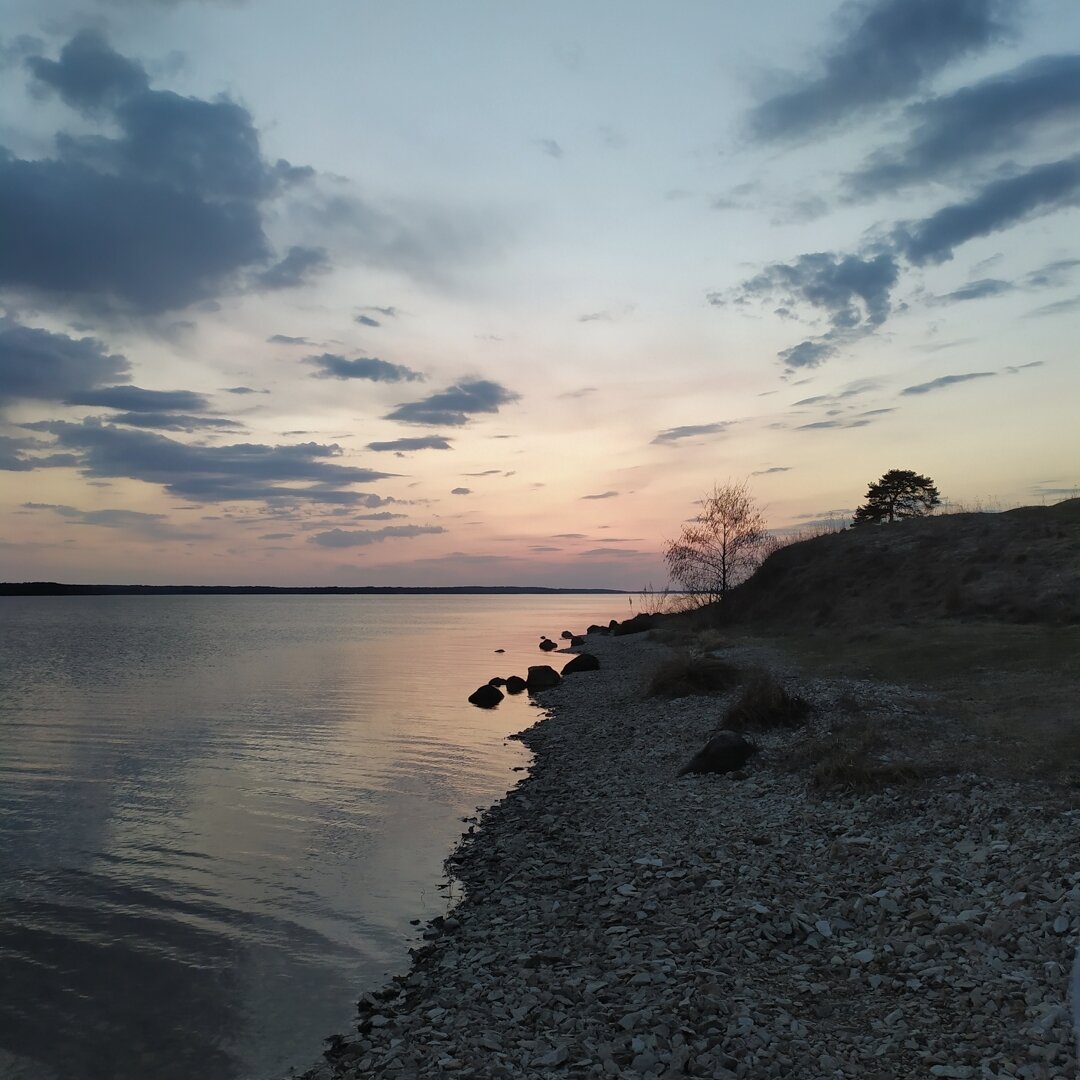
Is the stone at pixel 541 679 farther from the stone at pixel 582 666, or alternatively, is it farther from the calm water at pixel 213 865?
the calm water at pixel 213 865

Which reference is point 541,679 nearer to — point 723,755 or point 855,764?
point 723,755

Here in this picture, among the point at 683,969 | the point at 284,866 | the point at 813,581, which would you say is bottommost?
the point at 284,866

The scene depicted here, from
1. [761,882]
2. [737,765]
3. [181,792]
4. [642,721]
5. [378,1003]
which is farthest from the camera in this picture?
[642,721]

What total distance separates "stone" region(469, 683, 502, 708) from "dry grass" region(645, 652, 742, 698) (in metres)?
9.42

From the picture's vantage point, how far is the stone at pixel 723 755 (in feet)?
59.1

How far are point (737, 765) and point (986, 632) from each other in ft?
60.6

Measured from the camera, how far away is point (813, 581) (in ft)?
175

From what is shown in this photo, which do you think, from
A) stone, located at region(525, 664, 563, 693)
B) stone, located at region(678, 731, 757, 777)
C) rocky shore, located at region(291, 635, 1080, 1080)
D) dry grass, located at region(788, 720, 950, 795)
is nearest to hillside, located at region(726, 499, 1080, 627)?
stone, located at region(525, 664, 563, 693)

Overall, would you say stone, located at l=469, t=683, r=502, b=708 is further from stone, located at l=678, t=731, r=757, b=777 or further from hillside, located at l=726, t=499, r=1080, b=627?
hillside, located at l=726, t=499, r=1080, b=627

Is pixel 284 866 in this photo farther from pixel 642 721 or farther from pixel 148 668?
pixel 148 668

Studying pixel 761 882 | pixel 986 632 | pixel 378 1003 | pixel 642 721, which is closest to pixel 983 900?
pixel 761 882

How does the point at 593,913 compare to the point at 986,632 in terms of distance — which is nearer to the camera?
the point at 593,913

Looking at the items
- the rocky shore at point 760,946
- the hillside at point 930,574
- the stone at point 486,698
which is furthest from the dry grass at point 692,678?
the hillside at point 930,574

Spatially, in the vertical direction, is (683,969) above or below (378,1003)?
above
